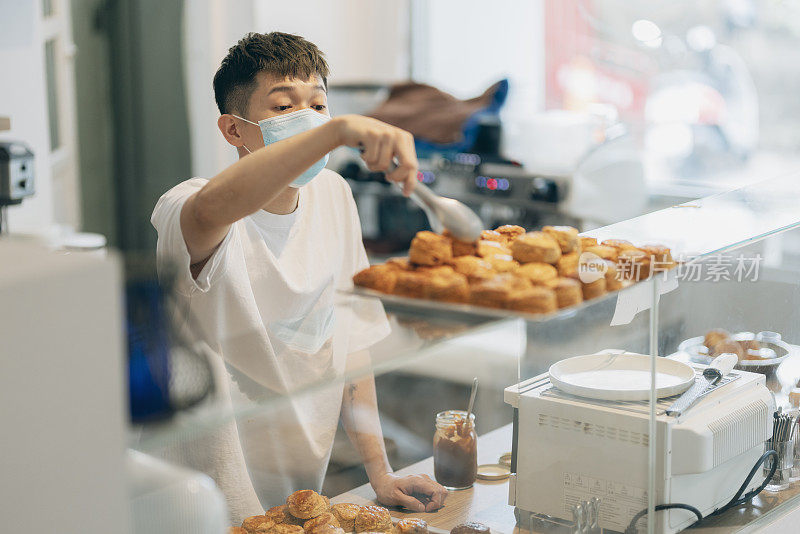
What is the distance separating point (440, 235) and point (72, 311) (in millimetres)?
549

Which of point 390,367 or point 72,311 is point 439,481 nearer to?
point 390,367

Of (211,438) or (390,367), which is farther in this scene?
(211,438)

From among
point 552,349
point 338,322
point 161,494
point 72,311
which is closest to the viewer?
point 72,311

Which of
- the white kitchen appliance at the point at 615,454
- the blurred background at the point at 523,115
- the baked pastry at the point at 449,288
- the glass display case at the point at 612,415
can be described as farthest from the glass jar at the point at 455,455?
the blurred background at the point at 523,115

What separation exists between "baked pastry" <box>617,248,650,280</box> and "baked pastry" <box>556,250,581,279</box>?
0.06 metres

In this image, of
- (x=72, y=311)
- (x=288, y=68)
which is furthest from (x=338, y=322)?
(x=288, y=68)

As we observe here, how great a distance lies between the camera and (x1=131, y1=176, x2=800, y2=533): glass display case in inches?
45.9

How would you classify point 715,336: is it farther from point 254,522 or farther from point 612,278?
point 254,522

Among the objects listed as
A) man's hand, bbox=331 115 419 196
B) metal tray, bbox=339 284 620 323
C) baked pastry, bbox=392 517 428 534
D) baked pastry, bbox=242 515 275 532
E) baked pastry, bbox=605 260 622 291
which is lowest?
baked pastry, bbox=392 517 428 534

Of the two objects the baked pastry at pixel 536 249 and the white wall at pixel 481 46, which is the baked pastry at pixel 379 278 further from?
the white wall at pixel 481 46

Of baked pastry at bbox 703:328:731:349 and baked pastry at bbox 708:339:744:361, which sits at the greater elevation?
baked pastry at bbox 703:328:731:349

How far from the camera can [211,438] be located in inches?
44.9

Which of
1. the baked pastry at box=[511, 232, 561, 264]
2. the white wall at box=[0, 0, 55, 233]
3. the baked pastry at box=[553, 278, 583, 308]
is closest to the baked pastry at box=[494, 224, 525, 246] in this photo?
the baked pastry at box=[511, 232, 561, 264]

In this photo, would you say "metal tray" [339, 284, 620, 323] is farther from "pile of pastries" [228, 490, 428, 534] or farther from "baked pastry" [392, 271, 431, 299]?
"pile of pastries" [228, 490, 428, 534]
